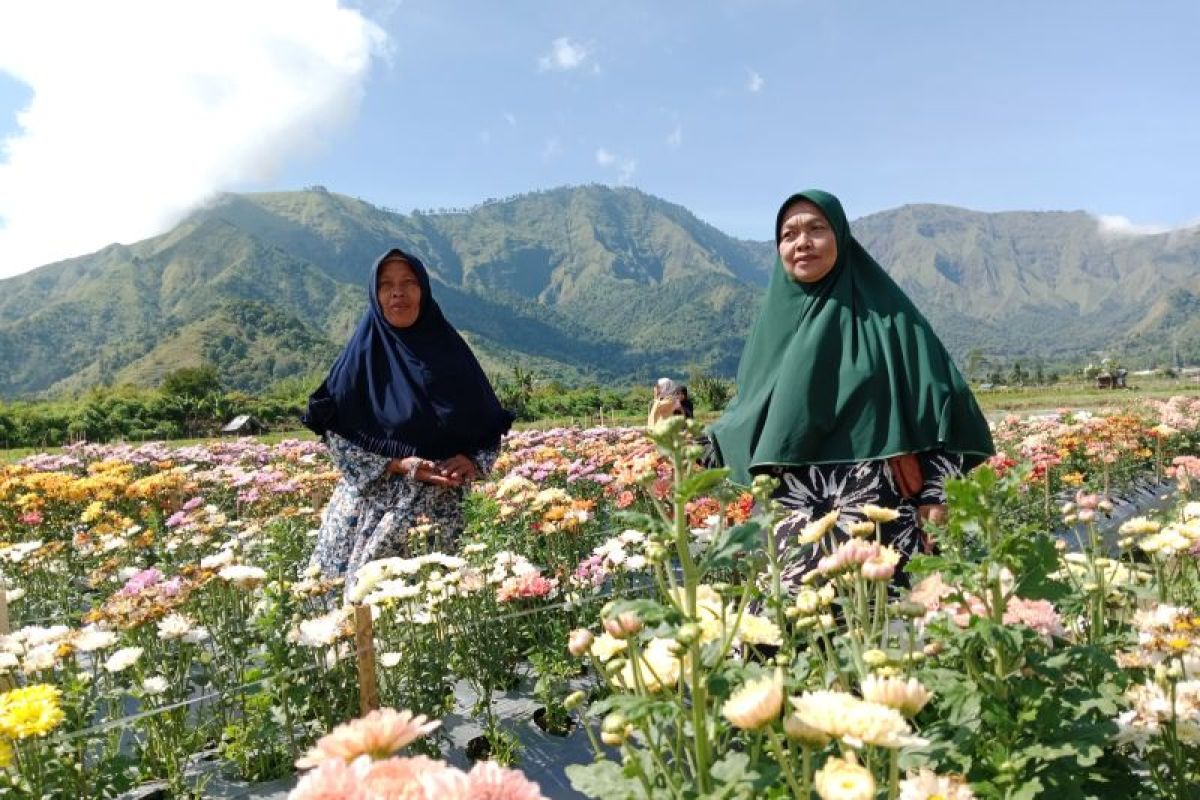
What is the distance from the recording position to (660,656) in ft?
4.14

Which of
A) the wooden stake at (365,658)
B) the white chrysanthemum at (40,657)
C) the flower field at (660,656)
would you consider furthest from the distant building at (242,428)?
the wooden stake at (365,658)

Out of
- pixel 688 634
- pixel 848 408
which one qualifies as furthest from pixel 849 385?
pixel 688 634

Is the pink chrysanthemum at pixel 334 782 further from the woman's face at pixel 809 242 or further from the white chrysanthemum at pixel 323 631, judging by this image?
the woman's face at pixel 809 242

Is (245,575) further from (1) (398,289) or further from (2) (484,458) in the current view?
(1) (398,289)

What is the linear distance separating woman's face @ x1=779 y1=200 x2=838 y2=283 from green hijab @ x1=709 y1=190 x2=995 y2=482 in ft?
0.10

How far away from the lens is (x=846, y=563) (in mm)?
1306

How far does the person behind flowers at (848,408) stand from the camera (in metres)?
2.41

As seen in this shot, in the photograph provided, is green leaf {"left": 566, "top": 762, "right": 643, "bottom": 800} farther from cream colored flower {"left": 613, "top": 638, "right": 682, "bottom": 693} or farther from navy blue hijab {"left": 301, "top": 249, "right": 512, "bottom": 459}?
navy blue hijab {"left": 301, "top": 249, "right": 512, "bottom": 459}

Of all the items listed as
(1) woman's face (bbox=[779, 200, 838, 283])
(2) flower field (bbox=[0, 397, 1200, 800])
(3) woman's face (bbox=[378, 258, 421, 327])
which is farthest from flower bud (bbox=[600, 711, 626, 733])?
(3) woman's face (bbox=[378, 258, 421, 327])

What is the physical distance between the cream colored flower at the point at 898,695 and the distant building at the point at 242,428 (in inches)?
1509

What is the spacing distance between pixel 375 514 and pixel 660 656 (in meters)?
2.63

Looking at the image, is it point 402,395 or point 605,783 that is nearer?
point 605,783

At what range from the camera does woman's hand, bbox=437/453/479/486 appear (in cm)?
359

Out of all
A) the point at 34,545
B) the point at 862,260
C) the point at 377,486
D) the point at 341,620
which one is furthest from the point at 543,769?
the point at 34,545
